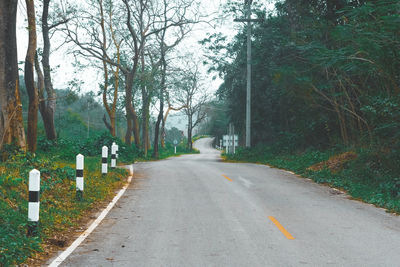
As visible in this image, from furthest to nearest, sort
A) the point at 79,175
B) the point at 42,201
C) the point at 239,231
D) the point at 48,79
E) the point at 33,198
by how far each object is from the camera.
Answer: the point at 48,79 → the point at 79,175 → the point at 42,201 → the point at 239,231 → the point at 33,198

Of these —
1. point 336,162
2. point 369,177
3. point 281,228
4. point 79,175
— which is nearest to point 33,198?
point 79,175

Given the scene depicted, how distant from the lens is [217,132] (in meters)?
103

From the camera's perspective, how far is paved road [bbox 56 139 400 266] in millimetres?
6129

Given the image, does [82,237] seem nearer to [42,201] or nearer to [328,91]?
[42,201]

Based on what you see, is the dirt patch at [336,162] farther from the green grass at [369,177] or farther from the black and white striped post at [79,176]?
the black and white striped post at [79,176]

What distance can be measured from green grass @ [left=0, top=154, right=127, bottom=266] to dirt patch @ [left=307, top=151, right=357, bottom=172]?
8.31 meters

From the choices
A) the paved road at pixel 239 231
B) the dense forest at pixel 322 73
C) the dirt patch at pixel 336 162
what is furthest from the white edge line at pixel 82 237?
the dirt patch at pixel 336 162

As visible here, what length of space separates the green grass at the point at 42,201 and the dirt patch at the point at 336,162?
Answer: 8311 mm

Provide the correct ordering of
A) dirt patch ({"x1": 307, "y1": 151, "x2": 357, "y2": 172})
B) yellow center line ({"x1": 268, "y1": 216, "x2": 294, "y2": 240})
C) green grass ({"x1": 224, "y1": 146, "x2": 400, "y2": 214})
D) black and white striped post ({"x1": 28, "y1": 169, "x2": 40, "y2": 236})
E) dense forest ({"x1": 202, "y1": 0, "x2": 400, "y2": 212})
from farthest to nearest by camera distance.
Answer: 1. dirt patch ({"x1": 307, "y1": 151, "x2": 357, "y2": 172})
2. dense forest ({"x1": 202, "y1": 0, "x2": 400, "y2": 212})
3. green grass ({"x1": 224, "y1": 146, "x2": 400, "y2": 214})
4. yellow center line ({"x1": 268, "y1": 216, "x2": 294, "y2": 240})
5. black and white striped post ({"x1": 28, "y1": 169, "x2": 40, "y2": 236})

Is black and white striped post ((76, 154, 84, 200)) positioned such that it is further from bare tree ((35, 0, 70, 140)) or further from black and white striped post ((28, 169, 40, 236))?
bare tree ((35, 0, 70, 140))

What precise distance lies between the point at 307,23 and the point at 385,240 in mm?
16300

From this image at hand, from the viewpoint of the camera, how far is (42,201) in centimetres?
927

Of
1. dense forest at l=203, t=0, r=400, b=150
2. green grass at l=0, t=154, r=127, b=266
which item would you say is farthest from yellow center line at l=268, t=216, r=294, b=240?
dense forest at l=203, t=0, r=400, b=150

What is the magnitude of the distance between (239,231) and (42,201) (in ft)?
13.7
